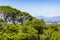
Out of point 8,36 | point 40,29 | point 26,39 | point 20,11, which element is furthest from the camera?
point 20,11

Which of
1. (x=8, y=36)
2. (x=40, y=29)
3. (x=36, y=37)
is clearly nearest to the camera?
(x=8, y=36)

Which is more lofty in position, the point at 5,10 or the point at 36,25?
the point at 5,10

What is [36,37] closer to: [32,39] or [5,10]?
[32,39]

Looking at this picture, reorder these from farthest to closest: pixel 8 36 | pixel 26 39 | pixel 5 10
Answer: pixel 5 10, pixel 26 39, pixel 8 36

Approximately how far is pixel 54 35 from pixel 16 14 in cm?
1393

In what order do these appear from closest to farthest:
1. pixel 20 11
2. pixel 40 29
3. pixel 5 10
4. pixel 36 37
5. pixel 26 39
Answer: pixel 26 39, pixel 36 37, pixel 40 29, pixel 5 10, pixel 20 11

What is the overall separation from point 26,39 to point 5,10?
14734mm

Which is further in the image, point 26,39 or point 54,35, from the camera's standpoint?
point 54,35

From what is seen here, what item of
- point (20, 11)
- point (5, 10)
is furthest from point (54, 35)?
point (20, 11)

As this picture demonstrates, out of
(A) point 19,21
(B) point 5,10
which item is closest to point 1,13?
(B) point 5,10

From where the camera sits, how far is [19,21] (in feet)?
127

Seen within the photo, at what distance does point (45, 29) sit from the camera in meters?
29.3

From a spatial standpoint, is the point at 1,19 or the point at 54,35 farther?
the point at 1,19

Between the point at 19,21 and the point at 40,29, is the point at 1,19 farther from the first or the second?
the point at 40,29
